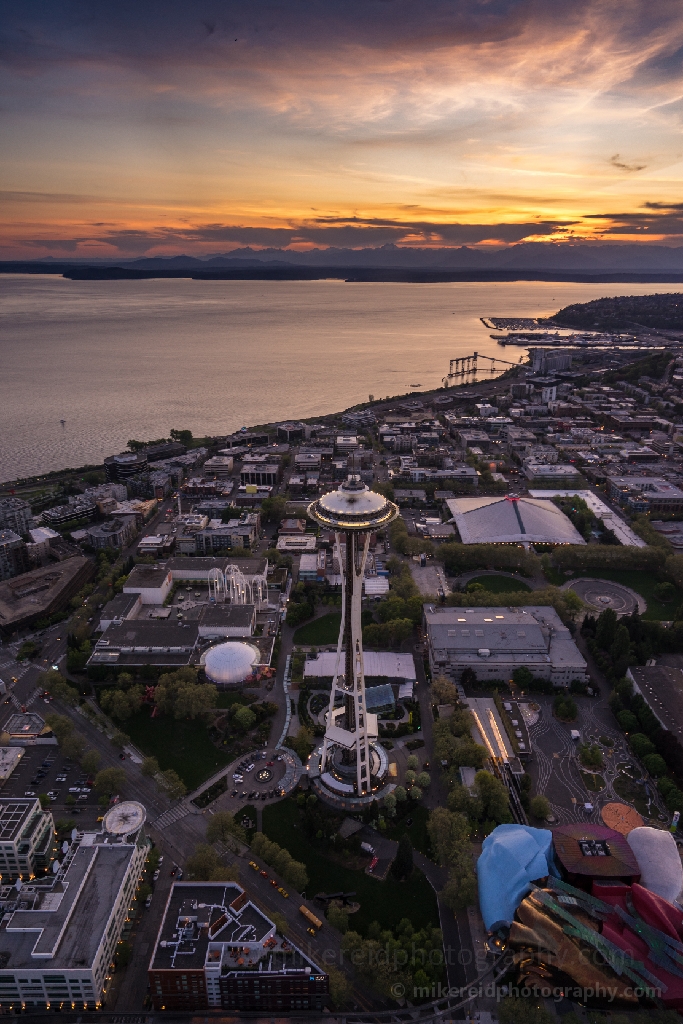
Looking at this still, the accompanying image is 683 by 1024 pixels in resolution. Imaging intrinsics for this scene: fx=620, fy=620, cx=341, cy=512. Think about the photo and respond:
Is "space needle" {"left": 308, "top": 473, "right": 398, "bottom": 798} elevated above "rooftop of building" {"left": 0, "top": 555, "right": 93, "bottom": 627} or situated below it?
above

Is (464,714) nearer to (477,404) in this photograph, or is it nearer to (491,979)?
(491,979)

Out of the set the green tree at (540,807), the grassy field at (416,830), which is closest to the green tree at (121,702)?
the grassy field at (416,830)

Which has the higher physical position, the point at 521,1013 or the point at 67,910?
the point at 67,910

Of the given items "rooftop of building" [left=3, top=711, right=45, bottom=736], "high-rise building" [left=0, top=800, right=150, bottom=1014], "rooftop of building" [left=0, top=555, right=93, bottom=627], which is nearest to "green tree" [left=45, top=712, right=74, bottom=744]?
"rooftop of building" [left=3, top=711, right=45, bottom=736]

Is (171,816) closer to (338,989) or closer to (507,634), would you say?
(338,989)

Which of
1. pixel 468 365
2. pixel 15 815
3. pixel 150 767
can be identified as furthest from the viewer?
pixel 468 365

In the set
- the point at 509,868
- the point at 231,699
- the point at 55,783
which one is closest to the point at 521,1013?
the point at 509,868

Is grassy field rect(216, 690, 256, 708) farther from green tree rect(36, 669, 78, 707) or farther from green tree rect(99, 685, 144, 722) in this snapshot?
green tree rect(36, 669, 78, 707)
